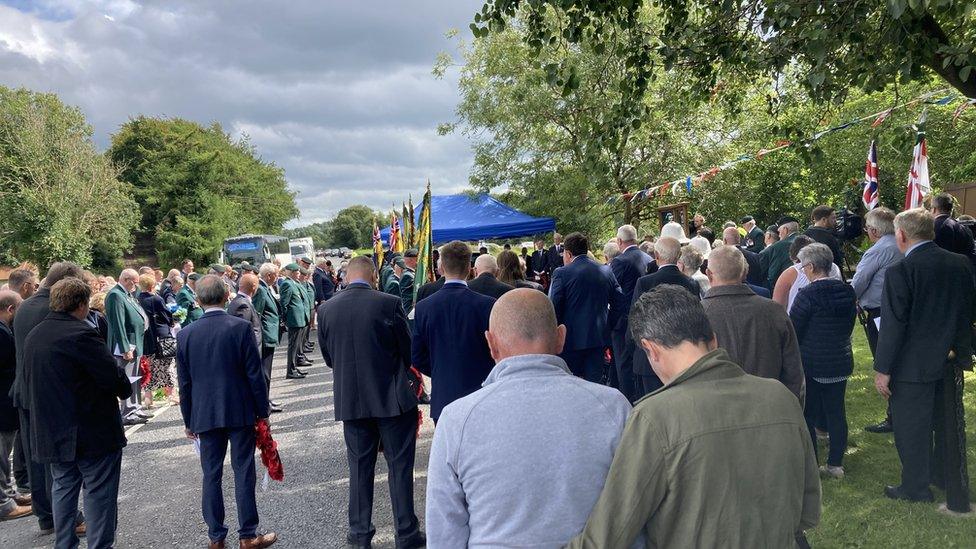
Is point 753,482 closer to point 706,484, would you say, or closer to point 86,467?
point 706,484

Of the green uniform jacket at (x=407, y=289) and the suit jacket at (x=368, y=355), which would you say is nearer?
the suit jacket at (x=368, y=355)

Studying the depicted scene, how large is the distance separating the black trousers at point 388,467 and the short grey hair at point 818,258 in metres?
3.23

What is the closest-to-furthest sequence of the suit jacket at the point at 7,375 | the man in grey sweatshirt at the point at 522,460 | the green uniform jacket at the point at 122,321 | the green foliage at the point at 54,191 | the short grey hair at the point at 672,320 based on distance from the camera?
the man in grey sweatshirt at the point at 522,460
the short grey hair at the point at 672,320
the suit jacket at the point at 7,375
the green uniform jacket at the point at 122,321
the green foliage at the point at 54,191

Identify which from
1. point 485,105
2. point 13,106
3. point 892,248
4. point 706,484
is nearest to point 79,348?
point 706,484

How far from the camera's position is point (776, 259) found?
7867 millimetres

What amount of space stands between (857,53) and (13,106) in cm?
4785

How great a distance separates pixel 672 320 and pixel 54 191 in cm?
4212

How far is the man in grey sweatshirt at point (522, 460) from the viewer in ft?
5.85

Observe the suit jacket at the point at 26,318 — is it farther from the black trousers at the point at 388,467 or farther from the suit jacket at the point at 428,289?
the suit jacket at the point at 428,289

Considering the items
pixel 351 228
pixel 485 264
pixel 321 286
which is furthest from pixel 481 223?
pixel 351 228

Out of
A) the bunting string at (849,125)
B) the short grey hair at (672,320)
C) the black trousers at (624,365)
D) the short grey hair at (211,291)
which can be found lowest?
the black trousers at (624,365)

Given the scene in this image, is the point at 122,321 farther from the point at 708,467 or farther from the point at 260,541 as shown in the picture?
the point at 708,467

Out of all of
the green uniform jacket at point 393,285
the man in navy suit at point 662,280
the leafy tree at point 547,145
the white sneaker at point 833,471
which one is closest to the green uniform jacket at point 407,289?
the green uniform jacket at point 393,285

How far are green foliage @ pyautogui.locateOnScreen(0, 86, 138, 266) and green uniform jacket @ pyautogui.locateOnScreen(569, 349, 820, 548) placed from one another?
4025cm
